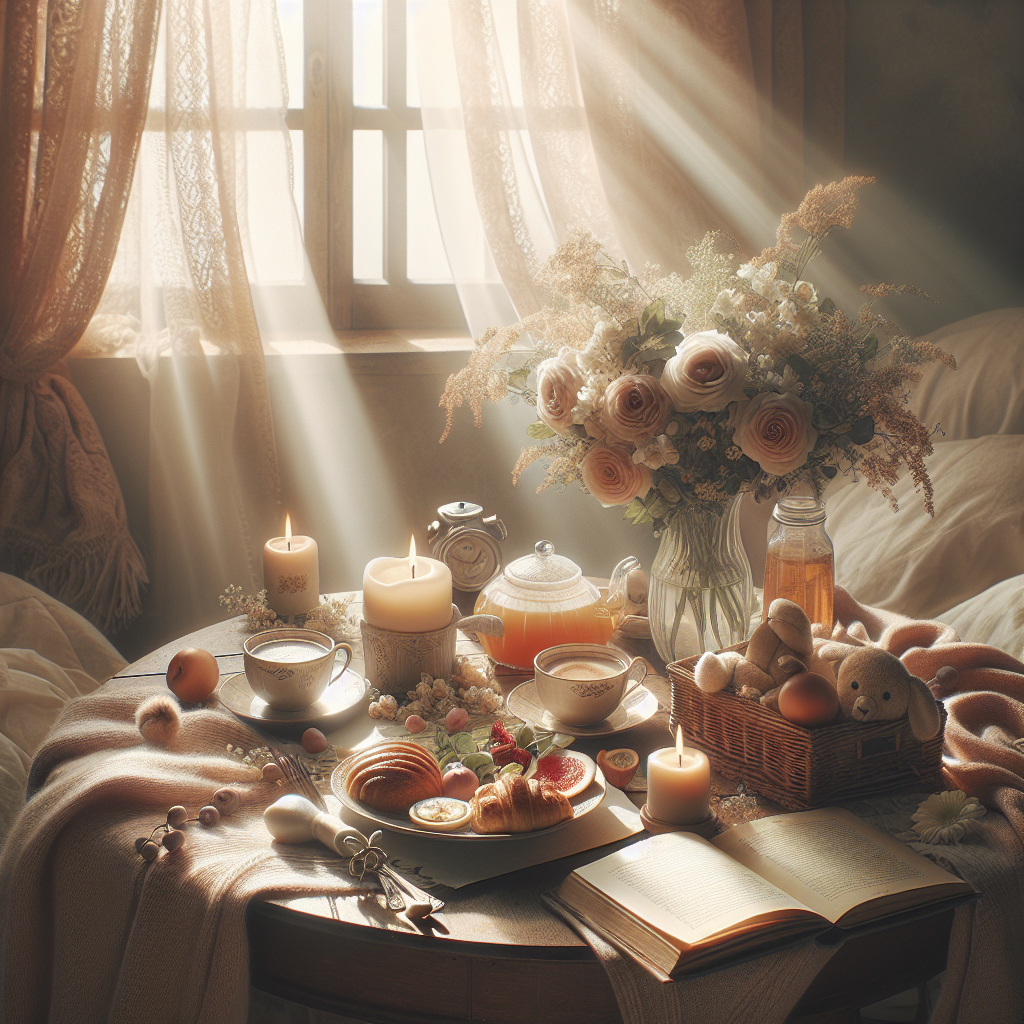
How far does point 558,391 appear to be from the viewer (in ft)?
3.59

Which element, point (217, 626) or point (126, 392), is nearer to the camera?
point (217, 626)

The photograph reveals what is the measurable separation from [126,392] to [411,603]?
4.62 ft

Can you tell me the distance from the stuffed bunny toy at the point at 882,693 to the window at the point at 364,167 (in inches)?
73.6

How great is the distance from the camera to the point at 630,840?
90 cm

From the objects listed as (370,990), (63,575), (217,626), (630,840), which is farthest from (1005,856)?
(63,575)

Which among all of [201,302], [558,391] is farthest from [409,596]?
[201,302]

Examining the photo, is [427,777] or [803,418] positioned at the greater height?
[803,418]

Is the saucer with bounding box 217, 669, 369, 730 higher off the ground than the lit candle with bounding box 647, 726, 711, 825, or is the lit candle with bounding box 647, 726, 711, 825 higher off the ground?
the lit candle with bounding box 647, 726, 711, 825

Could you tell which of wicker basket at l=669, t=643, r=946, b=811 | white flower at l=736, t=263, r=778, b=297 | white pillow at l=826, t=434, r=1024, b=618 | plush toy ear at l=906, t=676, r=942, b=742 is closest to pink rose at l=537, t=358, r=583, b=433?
white flower at l=736, t=263, r=778, b=297

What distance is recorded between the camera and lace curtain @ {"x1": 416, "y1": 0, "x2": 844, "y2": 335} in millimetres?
2350

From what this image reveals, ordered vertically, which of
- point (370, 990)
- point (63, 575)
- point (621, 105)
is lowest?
point (63, 575)

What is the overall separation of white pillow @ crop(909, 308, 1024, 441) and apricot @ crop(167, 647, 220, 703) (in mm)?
1519

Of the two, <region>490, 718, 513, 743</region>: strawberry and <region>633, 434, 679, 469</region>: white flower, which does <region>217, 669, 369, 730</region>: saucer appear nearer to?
<region>490, 718, 513, 743</region>: strawberry

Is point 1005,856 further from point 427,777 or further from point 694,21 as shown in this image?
point 694,21
